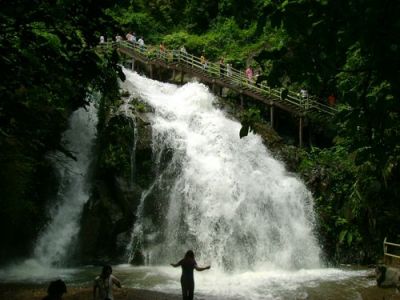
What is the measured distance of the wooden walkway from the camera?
73.1 feet

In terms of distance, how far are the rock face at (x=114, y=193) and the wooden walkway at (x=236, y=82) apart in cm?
629

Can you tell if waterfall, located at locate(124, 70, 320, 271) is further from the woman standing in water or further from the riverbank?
the woman standing in water

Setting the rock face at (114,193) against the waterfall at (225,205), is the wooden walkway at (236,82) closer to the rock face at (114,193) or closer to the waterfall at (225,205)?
the waterfall at (225,205)

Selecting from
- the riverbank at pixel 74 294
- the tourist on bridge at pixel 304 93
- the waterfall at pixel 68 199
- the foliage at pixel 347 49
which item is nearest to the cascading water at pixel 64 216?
the waterfall at pixel 68 199

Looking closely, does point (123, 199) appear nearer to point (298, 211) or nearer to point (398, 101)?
point (298, 211)

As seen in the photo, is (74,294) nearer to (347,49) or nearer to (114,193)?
(114,193)

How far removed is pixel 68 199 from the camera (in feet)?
53.7

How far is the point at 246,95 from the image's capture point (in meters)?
23.8

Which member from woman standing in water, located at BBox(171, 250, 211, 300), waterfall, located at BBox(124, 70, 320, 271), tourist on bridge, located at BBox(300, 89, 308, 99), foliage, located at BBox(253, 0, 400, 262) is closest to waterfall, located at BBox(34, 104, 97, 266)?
waterfall, located at BBox(124, 70, 320, 271)

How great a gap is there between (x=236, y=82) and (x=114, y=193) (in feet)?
33.6

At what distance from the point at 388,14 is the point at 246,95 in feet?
69.8

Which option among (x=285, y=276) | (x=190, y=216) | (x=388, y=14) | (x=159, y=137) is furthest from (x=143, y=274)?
(x=388, y=14)

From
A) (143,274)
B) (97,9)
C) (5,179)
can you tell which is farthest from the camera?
(143,274)

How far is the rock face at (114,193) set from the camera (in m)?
15.7
